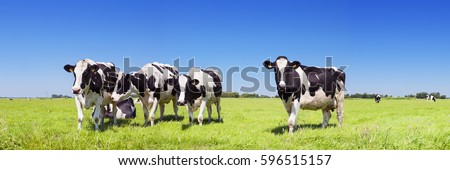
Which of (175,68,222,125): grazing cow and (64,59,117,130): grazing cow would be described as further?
(175,68,222,125): grazing cow

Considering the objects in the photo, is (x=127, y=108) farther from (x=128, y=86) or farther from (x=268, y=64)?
(x=268, y=64)

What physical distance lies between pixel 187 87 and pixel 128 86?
2132 millimetres

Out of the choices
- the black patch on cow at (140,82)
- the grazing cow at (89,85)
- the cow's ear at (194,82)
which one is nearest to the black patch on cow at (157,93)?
the black patch on cow at (140,82)

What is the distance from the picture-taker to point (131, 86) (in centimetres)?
1277

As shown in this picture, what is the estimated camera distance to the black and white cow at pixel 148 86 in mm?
12453

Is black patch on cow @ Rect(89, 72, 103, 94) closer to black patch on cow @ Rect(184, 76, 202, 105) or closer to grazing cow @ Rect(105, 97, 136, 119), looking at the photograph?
black patch on cow @ Rect(184, 76, 202, 105)

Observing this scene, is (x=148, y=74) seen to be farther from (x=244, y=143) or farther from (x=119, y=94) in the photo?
(x=244, y=143)

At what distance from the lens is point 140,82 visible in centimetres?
1299

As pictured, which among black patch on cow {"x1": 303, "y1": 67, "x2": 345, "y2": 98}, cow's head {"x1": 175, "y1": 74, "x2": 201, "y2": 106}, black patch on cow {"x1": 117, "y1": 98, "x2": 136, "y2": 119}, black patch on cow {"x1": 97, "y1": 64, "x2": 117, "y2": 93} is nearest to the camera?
black patch on cow {"x1": 303, "y1": 67, "x2": 345, "y2": 98}

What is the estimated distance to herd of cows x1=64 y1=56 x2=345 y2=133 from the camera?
9.70 m

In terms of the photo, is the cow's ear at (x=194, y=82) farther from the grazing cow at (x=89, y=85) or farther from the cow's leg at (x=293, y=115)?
the cow's leg at (x=293, y=115)

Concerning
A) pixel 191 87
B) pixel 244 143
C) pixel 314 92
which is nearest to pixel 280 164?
pixel 244 143

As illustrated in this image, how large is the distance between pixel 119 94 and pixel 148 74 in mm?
1494

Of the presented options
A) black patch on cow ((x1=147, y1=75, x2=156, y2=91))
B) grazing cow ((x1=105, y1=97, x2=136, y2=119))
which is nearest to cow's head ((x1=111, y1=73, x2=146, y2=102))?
black patch on cow ((x1=147, y1=75, x2=156, y2=91))
